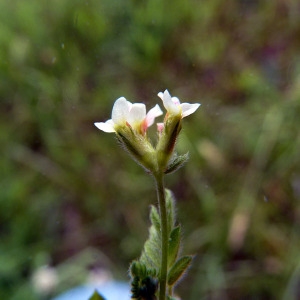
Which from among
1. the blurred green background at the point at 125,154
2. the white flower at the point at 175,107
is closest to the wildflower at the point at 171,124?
the white flower at the point at 175,107

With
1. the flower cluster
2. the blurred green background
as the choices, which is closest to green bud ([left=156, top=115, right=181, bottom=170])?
the flower cluster

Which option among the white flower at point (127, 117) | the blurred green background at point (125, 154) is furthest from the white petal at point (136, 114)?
the blurred green background at point (125, 154)

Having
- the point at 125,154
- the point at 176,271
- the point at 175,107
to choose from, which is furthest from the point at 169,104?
the point at 125,154

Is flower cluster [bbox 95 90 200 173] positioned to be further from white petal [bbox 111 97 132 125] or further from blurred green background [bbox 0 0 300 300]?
blurred green background [bbox 0 0 300 300]

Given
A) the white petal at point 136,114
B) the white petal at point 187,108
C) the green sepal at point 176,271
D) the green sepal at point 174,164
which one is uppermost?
the white petal at point 136,114

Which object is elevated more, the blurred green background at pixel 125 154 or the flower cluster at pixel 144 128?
the blurred green background at pixel 125 154

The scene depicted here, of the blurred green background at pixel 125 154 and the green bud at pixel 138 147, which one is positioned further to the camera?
the blurred green background at pixel 125 154

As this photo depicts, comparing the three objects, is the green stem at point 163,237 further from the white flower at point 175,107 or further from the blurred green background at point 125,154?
the blurred green background at point 125,154

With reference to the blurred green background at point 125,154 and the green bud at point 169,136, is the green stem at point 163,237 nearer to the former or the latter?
the green bud at point 169,136

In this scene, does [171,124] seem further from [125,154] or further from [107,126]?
[125,154]
